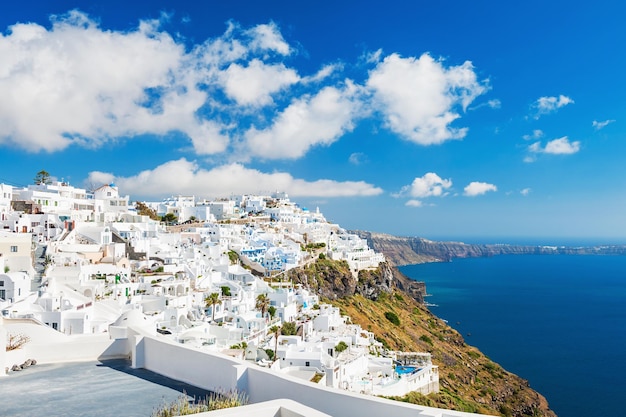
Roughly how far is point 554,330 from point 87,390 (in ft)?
200

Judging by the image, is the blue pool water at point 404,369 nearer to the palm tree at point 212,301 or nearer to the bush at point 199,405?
the palm tree at point 212,301

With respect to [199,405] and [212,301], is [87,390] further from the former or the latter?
[212,301]

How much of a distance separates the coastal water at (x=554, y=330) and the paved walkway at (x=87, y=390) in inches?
1418

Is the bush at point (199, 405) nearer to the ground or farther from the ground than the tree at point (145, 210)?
nearer to the ground

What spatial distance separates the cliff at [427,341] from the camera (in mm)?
32562

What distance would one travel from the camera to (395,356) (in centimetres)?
3023

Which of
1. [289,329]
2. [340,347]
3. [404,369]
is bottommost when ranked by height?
[404,369]

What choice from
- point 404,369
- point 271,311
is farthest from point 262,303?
point 404,369

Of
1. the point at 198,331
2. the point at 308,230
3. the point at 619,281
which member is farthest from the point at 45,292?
the point at 619,281

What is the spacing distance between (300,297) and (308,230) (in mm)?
27033

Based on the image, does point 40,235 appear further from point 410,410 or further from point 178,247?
point 410,410

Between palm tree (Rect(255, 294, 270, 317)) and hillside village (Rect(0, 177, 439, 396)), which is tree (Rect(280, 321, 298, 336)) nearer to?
hillside village (Rect(0, 177, 439, 396))

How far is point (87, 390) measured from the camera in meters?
5.52

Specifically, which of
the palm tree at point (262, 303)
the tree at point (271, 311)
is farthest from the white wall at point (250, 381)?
the palm tree at point (262, 303)
